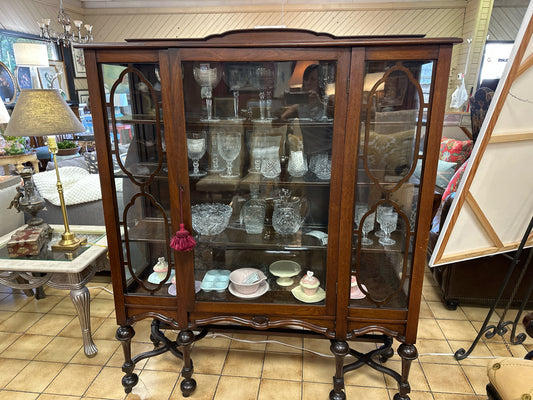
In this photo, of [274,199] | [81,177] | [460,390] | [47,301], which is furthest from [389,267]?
[81,177]

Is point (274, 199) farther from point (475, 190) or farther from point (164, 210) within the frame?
point (475, 190)

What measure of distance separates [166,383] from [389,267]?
3.87ft

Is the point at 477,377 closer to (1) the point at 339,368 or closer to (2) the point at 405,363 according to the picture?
(2) the point at 405,363

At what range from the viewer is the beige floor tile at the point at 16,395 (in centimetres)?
164

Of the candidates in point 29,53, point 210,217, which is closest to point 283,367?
point 210,217

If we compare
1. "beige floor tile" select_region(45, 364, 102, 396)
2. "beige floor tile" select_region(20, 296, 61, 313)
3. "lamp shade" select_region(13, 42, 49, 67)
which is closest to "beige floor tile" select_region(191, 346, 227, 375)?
"beige floor tile" select_region(45, 364, 102, 396)

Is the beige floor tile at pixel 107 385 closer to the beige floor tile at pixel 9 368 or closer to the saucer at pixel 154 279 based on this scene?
the beige floor tile at pixel 9 368

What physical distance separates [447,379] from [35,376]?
200 cm

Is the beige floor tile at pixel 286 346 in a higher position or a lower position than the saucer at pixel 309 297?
lower

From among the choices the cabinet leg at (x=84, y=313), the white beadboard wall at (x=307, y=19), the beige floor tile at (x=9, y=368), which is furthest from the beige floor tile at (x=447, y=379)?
the white beadboard wall at (x=307, y=19)

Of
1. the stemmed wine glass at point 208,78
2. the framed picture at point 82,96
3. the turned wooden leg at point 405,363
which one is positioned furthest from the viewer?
the framed picture at point 82,96

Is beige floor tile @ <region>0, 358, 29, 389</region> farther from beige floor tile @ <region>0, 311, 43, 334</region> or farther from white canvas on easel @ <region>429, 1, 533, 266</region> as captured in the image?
white canvas on easel @ <region>429, 1, 533, 266</region>

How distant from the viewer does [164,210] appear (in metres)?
1.50

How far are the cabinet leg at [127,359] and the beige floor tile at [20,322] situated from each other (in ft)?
2.96
